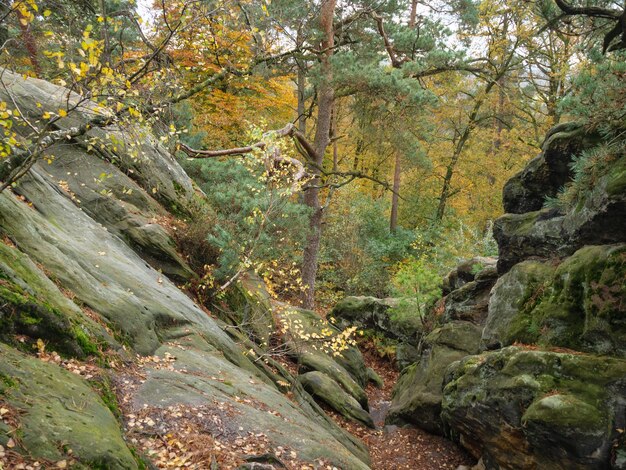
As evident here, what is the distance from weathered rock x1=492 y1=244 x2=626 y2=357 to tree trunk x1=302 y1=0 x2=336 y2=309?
5.50 meters

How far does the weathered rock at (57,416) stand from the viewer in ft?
9.48

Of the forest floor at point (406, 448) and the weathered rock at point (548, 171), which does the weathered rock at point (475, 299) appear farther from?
the forest floor at point (406, 448)

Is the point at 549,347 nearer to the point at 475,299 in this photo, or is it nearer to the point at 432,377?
the point at 432,377

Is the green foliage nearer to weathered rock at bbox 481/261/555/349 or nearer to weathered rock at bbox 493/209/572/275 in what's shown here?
weathered rock at bbox 481/261/555/349

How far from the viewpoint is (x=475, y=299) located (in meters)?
10.6

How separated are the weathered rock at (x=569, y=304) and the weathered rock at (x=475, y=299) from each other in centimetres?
164

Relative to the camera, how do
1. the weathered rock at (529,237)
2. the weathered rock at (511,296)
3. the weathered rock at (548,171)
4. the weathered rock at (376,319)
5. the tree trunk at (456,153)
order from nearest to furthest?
the weathered rock at (511,296) < the weathered rock at (529,237) < the weathered rock at (548,171) < the weathered rock at (376,319) < the tree trunk at (456,153)

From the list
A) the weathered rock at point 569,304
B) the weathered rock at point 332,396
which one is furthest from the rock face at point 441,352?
the weathered rock at point 569,304

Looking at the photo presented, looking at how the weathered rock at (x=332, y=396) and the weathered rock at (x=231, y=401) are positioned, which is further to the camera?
the weathered rock at (x=332, y=396)

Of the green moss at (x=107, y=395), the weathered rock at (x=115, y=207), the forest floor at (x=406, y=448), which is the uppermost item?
the weathered rock at (x=115, y=207)

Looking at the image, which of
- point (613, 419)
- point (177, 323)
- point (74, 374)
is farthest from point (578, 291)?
point (74, 374)

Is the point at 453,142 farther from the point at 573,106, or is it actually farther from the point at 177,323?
the point at 177,323

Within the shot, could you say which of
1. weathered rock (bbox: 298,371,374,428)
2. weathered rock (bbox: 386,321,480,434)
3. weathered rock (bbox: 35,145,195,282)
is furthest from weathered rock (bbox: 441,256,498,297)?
weathered rock (bbox: 35,145,195,282)

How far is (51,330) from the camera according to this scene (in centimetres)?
412
